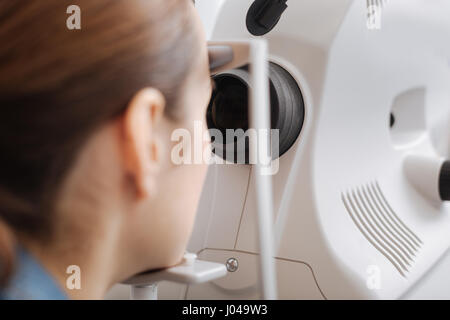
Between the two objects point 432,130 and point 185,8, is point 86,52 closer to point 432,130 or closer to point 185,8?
point 185,8

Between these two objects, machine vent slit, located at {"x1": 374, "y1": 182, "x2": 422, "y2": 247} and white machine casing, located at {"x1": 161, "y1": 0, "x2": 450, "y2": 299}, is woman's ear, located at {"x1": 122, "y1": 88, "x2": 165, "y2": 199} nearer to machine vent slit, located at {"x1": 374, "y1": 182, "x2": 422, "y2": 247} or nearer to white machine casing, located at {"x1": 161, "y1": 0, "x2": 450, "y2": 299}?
white machine casing, located at {"x1": 161, "y1": 0, "x2": 450, "y2": 299}

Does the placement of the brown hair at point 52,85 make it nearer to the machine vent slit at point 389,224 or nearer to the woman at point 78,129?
the woman at point 78,129

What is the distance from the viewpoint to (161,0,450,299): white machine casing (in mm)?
547

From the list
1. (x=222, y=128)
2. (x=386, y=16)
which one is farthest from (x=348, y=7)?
(x=222, y=128)

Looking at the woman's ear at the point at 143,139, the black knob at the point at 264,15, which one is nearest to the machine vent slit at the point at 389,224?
the black knob at the point at 264,15

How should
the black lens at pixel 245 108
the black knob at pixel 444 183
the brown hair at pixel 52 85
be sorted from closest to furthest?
the brown hair at pixel 52 85
the black lens at pixel 245 108
the black knob at pixel 444 183

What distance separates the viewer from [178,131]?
1.22ft

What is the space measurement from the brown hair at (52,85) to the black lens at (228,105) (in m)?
0.21

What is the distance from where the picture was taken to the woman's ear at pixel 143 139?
0.33 m

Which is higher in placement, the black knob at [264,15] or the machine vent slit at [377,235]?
the black knob at [264,15]

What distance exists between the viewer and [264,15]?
1.80ft

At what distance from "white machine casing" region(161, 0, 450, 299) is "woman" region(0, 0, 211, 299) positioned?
0.77ft

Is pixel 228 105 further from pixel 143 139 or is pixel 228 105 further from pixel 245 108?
pixel 143 139

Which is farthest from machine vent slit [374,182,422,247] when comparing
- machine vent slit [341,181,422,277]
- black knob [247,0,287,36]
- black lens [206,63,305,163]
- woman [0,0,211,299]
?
woman [0,0,211,299]
